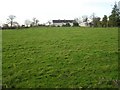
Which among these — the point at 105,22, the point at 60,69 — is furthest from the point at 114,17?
the point at 60,69

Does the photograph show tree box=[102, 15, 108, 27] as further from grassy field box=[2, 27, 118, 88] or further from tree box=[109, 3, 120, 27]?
grassy field box=[2, 27, 118, 88]

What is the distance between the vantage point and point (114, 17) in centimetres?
6825

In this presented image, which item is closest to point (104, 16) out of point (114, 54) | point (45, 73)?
point (114, 54)

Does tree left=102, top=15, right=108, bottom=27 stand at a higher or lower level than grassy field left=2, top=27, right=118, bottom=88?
higher

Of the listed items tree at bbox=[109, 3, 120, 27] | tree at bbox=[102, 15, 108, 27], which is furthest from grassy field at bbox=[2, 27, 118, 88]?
tree at bbox=[102, 15, 108, 27]

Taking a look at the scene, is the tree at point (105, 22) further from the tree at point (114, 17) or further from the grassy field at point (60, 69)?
the grassy field at point (60, 69)

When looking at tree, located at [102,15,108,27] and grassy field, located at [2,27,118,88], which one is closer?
grassy field, located at [2,27,118,88]

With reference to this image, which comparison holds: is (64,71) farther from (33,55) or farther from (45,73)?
(33,55)

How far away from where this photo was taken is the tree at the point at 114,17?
6681 cm

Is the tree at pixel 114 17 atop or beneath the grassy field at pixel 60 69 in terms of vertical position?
atop

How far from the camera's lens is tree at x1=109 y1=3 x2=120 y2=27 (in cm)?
6681

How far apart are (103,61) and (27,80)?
206 inches

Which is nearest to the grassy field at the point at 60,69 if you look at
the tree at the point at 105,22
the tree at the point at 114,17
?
the tree at the point at 114,17

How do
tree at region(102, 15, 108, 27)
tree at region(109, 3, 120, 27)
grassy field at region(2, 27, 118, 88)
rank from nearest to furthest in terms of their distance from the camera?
grassy field at region(2, 27, 118, 88) < tree at region(109, 3, 120, 27) < tree at region(102, 15, 108, 27)
